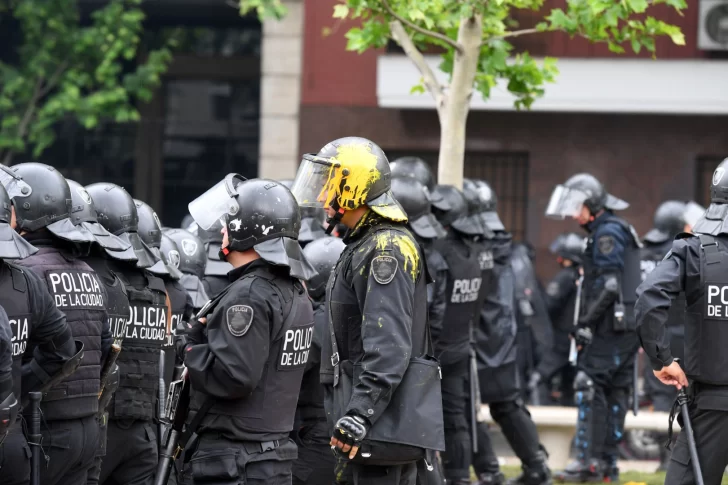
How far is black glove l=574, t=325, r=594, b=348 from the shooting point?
391 inches

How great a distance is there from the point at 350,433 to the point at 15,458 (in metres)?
1.44

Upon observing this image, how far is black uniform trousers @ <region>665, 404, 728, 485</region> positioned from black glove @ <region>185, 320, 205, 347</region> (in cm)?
255

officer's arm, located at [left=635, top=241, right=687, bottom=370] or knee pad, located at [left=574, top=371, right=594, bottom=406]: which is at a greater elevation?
officer's arm, located at [left=635, top=241, right=687, bottom=370]

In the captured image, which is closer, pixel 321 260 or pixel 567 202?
pixel 321 260

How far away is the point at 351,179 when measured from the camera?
17.7ft

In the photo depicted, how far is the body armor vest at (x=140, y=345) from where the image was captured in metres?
6.40

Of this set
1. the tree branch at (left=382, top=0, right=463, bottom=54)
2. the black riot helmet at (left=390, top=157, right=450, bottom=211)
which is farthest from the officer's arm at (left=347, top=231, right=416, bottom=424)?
the tree branch at (left=382, top=0, right=463, bottom=54)

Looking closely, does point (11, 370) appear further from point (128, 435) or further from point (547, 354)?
point (547, 354)

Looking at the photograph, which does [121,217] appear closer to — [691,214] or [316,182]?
[316,182]

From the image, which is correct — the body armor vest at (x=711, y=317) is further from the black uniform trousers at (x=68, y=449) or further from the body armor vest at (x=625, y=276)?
the body armor vest at (x=625, y=276)

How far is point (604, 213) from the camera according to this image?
1009cm

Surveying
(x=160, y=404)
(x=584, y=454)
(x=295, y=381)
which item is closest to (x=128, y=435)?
(x=160, y=404)

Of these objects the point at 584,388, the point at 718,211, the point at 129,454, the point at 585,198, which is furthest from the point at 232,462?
the point at 585,198

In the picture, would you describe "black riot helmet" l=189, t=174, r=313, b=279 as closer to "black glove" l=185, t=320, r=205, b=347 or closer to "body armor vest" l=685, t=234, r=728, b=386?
"black glove" l=185, t=320, r=205, b=347
